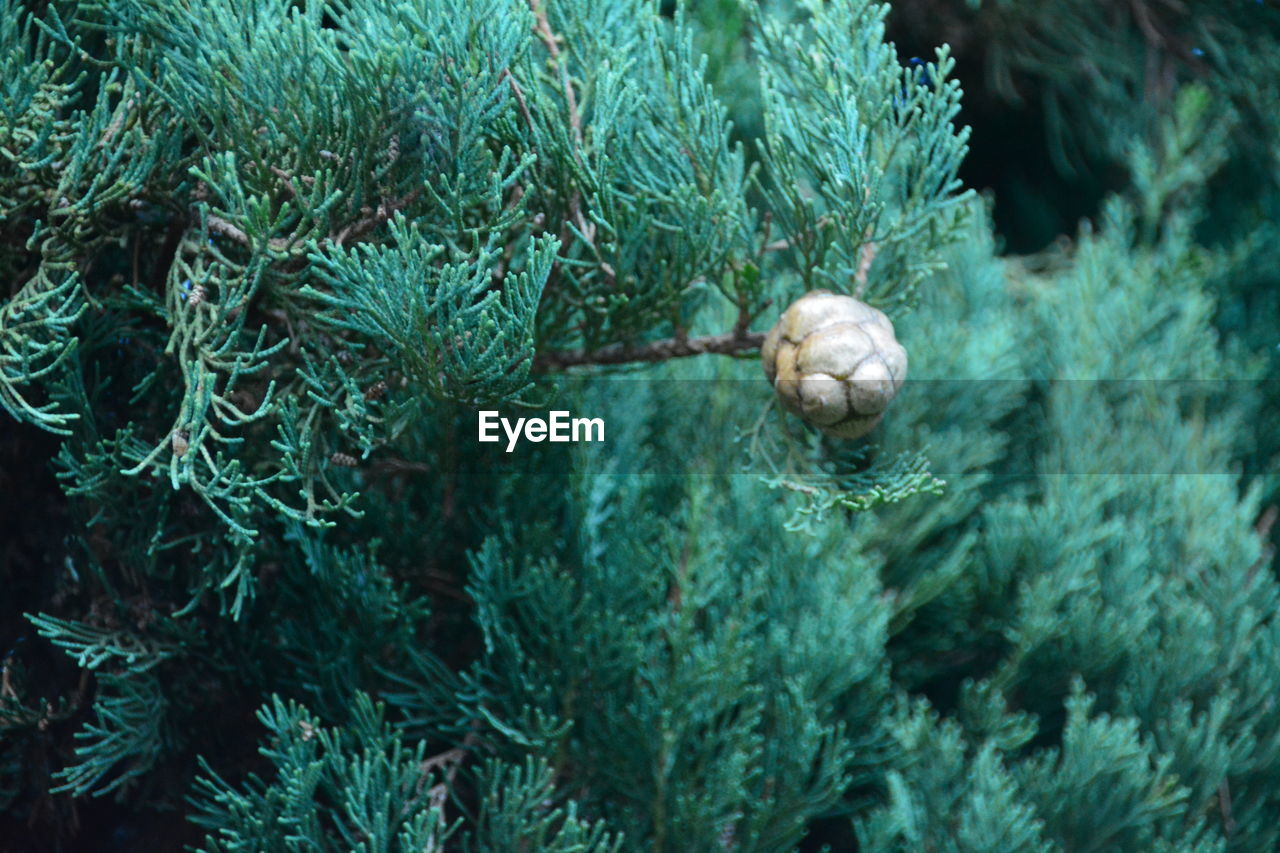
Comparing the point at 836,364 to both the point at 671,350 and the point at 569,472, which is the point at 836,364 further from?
the point at 569,472

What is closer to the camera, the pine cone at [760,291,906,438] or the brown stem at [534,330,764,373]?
the pine cone at [760,291,906,438]

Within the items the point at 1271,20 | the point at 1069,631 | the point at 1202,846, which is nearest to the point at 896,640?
the point at 1069,631

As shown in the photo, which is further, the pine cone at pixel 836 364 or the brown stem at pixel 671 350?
the brown stem at pixel 671 350

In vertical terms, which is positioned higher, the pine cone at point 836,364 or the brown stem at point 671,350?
the brown stem at point 671,350

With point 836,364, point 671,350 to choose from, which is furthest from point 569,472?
point 836,364

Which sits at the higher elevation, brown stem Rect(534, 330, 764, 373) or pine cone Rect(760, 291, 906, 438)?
brown stem Rect(534, 330, 764, 373)
